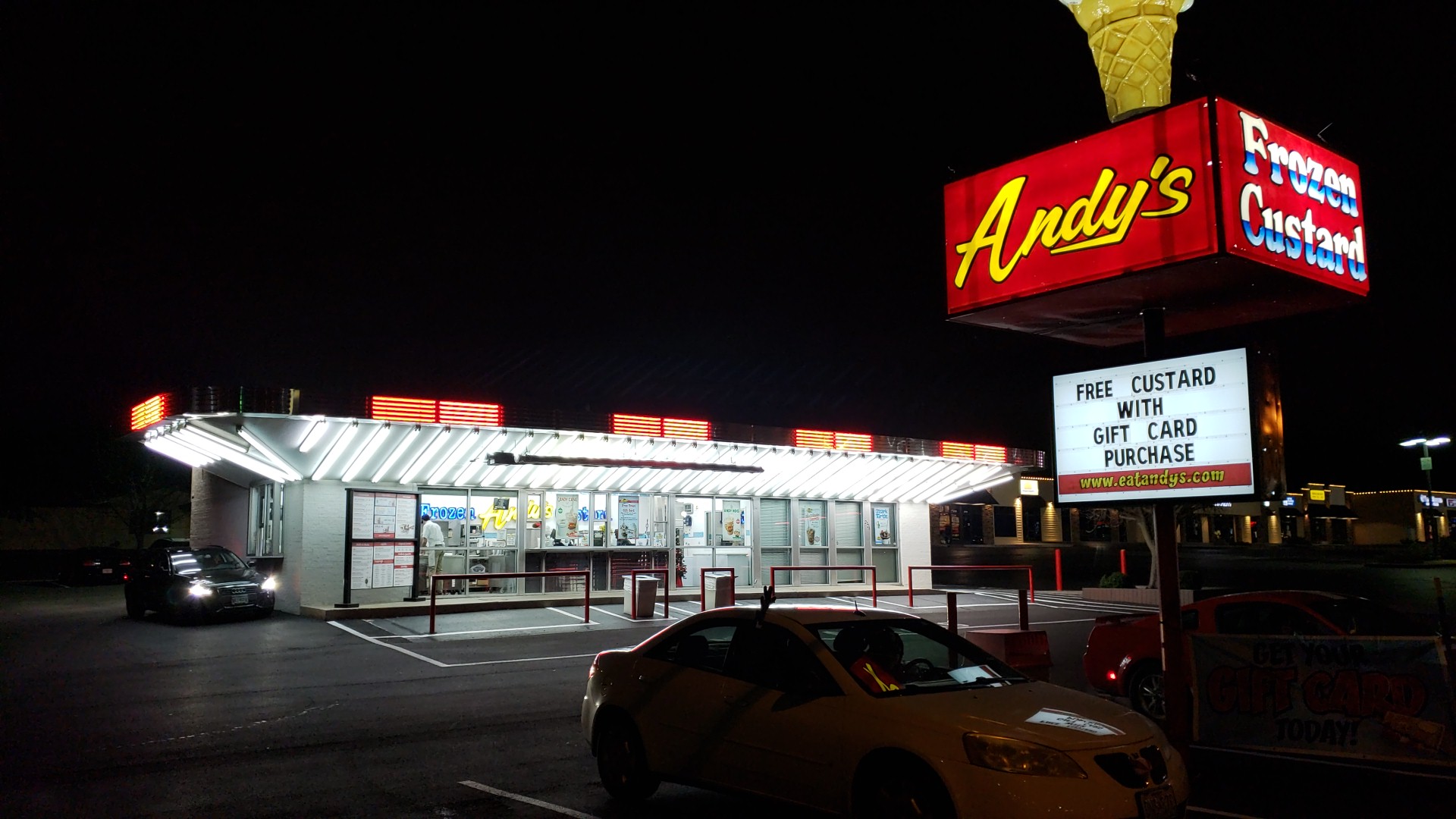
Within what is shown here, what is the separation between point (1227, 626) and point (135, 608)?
67.5 ft

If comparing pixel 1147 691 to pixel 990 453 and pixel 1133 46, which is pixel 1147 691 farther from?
pixel 990 453

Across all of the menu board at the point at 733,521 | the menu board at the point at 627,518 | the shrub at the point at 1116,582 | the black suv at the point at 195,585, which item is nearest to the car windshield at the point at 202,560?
the black suv at the point at 195,585

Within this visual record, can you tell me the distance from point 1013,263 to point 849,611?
12.8 feet

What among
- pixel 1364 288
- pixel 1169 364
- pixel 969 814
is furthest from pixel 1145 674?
pixel 969 814

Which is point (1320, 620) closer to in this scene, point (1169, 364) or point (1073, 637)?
point (1169, 364)

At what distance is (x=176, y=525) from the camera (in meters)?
55.0

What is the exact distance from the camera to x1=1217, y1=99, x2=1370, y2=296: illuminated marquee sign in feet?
24.7

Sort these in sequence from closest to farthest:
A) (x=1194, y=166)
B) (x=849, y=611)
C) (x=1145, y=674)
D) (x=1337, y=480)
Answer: (x=849, y=611)
(x=1194, y=166)
(x=1145, y=674)
(x=1337, y=480)

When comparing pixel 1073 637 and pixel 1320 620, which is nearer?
pixel 1320 620

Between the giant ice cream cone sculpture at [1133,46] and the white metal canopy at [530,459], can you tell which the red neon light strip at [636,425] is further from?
the giant ice cream cone sculpture at [1133,46]

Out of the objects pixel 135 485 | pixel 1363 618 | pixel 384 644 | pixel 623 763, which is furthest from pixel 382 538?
pixel 135 485

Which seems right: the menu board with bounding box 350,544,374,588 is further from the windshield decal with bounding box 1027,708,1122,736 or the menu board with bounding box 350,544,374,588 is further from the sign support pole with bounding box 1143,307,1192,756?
the windshield decal with bounding box 1027,708,1122,736

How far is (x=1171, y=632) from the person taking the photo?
316 inches

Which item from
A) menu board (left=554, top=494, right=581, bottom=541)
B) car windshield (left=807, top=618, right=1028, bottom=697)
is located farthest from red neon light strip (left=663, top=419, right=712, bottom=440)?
car windshield (left=807, top=618, right=1028, bottom=697)
